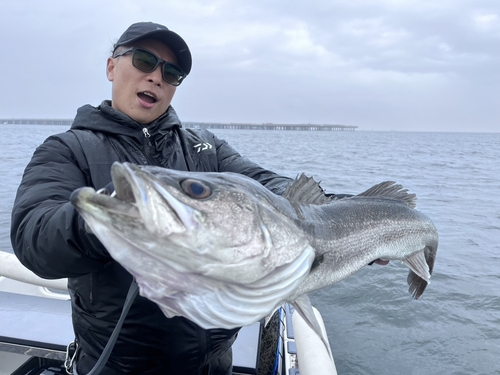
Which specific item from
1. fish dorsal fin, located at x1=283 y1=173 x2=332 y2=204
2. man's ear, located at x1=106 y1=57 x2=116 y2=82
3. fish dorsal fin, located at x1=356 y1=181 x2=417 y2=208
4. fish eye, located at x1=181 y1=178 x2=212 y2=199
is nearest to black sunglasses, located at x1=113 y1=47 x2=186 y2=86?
man's ear, located at x1=106 y1=57 x2=116 y2=82

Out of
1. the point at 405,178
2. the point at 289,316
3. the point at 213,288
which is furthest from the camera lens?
the point at 405,178

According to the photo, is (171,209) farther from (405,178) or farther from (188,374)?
(405,178)

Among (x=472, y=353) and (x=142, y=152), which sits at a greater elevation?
(x=142, y=152)

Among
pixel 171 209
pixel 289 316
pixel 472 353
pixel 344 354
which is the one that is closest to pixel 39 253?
pixel 171 209

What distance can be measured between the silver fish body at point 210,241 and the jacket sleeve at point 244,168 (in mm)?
699

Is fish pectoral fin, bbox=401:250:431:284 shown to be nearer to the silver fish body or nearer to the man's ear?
the silver fish body

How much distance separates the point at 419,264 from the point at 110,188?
280 cm

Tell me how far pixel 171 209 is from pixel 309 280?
1.04 m

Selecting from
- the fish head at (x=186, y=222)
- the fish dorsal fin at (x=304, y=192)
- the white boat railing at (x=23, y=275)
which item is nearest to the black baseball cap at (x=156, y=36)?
the fish dorsal fin at (x=304, y=192)

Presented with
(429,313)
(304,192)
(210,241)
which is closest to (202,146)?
(304,192)

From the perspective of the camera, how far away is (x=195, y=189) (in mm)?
1570

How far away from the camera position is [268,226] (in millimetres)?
1795

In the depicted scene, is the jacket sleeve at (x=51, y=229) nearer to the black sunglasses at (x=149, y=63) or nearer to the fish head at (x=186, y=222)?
the fish head at (x=186, y=222)

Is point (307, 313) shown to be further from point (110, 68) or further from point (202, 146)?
point (110, 68)
